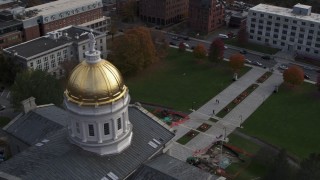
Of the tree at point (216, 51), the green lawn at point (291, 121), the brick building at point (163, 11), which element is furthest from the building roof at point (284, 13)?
the brick building at point (163, 11)

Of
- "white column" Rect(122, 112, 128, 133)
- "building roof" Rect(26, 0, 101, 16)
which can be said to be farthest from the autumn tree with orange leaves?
"white column" Rect(122, 112, 128, 133)

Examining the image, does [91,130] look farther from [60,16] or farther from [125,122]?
[60,16]

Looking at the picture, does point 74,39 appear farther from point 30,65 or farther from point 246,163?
point 246,163

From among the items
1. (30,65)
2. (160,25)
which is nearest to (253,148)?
(30,65)

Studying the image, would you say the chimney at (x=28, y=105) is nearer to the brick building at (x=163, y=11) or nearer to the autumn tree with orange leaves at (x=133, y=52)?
the autumn tree with orange leaves at (x=133, y=52)

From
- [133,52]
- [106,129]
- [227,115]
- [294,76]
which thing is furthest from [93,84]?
[294,76]

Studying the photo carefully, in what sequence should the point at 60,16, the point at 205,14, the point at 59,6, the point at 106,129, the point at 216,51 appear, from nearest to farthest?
the point at 106,129
the point at 216,51
the point at 60,16
the point at 59,6
the point at 205,14

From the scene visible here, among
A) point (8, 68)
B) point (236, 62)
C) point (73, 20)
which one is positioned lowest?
point (236, 62)

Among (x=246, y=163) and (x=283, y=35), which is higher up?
(x=283, y=35)
